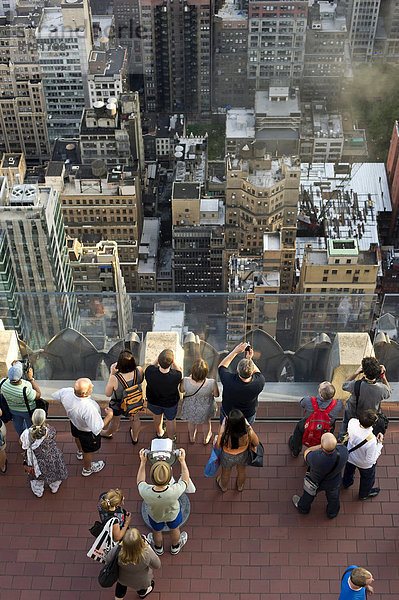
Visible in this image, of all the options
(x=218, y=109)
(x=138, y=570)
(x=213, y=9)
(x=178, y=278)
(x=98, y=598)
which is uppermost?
(x=138, y=570)

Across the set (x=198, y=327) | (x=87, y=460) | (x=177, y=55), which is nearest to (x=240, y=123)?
(x=177, y=55)

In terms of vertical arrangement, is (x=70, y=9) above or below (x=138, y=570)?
below

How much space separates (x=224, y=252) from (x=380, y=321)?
33.8 m

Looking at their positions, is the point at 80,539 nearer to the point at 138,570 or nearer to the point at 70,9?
the point at 138,570

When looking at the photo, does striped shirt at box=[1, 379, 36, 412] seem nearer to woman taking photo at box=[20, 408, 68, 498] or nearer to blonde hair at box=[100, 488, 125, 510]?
woman taking photo at box=[20, 408, 68, 498]

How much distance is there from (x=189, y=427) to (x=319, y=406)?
5.56 ft

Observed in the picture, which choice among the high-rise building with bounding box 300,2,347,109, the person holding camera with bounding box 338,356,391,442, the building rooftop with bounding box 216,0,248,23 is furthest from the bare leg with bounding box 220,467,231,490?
the building rooftop with bounding box 216,0,248,23

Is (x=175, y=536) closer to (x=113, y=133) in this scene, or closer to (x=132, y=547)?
(x=132, y=547)

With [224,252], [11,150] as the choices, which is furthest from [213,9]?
[224,252]

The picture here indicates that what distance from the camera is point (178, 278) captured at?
1788 inches

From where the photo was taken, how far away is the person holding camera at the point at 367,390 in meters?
8.66

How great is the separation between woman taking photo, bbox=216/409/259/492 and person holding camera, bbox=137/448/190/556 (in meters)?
0.55

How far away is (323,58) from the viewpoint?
196ft

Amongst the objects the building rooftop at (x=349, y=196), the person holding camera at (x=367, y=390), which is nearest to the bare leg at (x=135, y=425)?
the person holding camera at (x=367, y=390)
